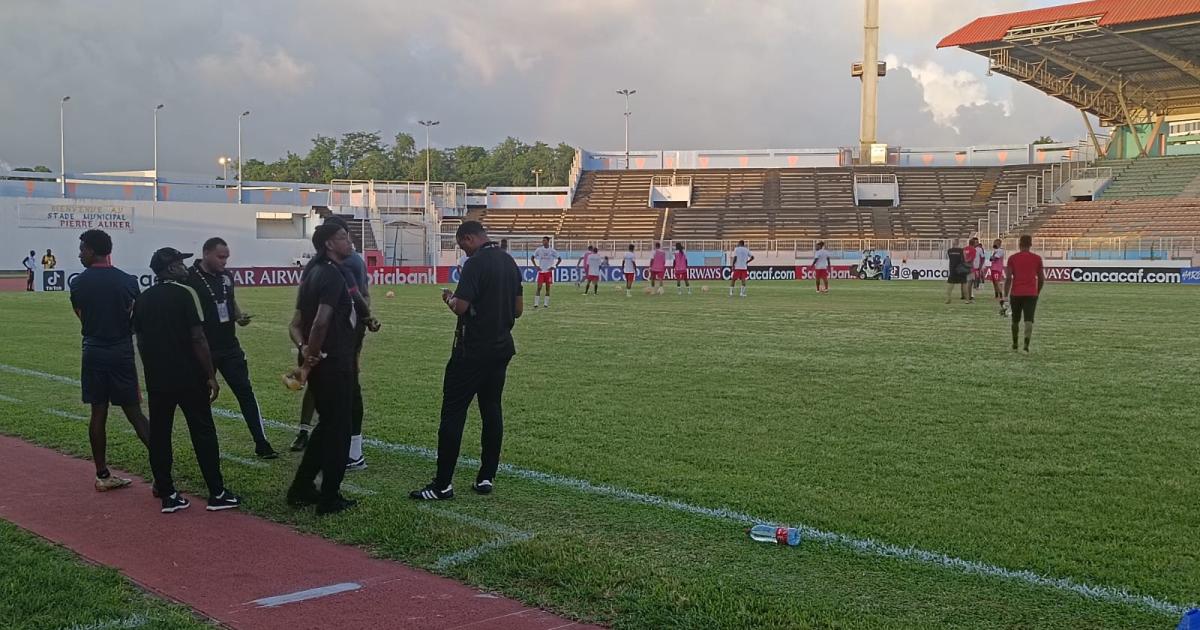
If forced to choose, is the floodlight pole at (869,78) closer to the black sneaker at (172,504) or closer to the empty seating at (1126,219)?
the empty seating at (1126,219)

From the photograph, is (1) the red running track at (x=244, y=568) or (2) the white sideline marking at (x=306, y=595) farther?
(2) the white sideline marking at (x=306, y=595)

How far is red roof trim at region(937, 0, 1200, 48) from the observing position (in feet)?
155

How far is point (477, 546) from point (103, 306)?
3.46 metres

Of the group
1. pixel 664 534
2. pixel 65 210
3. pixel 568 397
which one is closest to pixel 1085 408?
pixel 568 397

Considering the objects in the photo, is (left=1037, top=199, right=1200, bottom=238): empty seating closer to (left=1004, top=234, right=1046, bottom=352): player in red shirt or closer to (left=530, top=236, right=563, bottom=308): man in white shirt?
(left=530, top=236, right=563, bottom=308): man in white shirt

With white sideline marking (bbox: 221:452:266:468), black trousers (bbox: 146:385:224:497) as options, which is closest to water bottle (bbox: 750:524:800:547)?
black trousers (bbox: 146:385:224:497)

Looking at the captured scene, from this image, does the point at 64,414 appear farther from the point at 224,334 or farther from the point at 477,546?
the point at 477,546

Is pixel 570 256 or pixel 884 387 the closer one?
pixel 884 387

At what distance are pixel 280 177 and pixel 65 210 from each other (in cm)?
7352

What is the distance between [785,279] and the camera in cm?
4916

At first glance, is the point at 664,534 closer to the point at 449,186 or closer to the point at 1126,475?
the point at 1126,475

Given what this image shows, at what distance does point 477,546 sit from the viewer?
5062 mm

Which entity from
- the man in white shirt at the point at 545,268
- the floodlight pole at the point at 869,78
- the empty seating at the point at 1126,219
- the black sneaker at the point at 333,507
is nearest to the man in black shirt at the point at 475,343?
the black sneaker at the point at 333,507

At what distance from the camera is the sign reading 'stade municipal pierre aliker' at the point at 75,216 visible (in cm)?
4734
